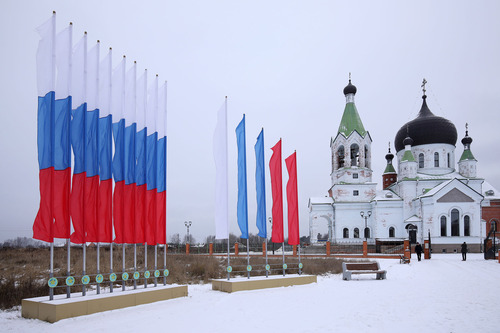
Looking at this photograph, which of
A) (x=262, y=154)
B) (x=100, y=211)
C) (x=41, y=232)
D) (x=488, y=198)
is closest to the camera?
(x=41, y=232)

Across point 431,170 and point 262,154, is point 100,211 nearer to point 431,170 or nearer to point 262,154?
point 262,154

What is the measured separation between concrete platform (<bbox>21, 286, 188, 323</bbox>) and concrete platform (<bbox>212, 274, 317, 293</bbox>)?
8.85ft

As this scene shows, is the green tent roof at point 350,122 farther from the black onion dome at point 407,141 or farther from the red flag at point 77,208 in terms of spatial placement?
the red flag at point 77,208

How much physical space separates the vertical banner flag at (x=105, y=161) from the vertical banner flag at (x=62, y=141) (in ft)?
3.17

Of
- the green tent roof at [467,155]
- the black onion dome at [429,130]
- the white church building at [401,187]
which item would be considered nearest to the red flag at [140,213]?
the white church building at [401,187]

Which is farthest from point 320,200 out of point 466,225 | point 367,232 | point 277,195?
point 277,195

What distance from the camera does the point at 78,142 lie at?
9.83m

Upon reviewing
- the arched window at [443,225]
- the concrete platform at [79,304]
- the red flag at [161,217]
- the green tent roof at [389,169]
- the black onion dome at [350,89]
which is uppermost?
the black onion dome at [350,89]

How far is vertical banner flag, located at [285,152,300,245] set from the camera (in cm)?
1609

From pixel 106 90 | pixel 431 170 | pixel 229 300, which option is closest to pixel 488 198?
pixel 431 170

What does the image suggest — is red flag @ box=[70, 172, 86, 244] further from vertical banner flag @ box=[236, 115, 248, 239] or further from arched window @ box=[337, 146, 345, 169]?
arched window @ box=[337, 146, 345, 169]

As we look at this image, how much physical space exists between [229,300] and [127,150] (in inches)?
208

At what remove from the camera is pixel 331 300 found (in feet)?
37.0

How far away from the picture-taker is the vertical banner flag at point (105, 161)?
1036cm
